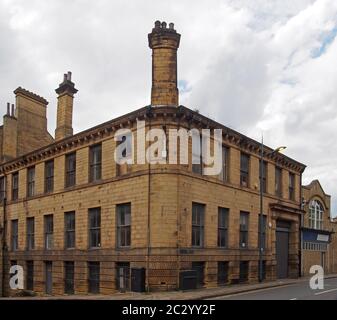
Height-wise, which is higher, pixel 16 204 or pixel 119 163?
pixel 119 163

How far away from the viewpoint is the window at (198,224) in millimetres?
24266

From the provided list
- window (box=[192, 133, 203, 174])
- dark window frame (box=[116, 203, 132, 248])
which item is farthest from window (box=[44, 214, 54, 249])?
window (box=[192, 133, 203, 174])

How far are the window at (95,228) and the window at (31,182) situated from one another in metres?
8.04

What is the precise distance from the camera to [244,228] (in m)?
29.0

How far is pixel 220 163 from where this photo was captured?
88.1ft

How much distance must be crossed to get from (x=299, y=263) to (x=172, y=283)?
53.5 ft

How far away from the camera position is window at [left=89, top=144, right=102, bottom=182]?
88.4ft

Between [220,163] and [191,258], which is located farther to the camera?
[220,163]

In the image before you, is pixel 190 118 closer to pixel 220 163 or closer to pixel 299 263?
pixel 220 163

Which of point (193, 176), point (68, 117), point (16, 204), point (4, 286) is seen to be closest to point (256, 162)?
point (193, 176)

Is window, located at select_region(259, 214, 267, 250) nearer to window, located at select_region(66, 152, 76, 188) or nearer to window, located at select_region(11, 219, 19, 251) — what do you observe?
window, located at select_region(66, 152, 76, 188)

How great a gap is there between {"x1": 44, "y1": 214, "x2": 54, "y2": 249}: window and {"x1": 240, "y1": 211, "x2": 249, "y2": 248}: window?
11971 millimetres

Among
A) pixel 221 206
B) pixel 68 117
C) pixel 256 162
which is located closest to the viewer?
pixel 221 206

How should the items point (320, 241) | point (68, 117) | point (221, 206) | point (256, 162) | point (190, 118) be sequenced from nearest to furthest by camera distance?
point (190, 118)
point (221, 206)
point (256, 162)
point (68, 117)
point (320, 241)
